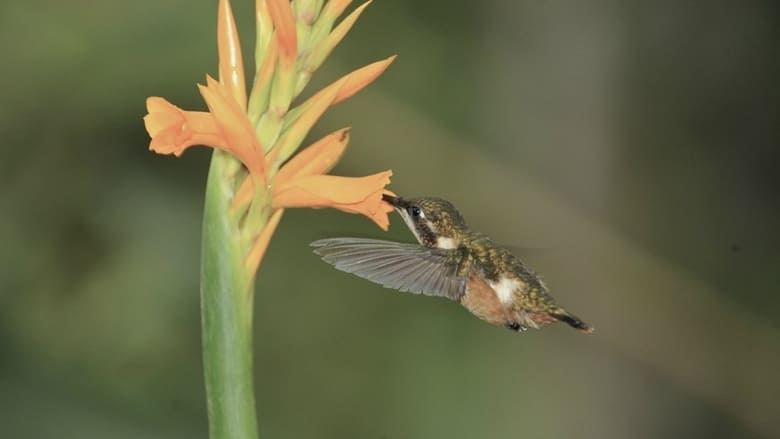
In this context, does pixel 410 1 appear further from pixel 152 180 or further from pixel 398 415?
pixel 398 415

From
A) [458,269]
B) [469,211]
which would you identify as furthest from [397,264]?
[469,211]

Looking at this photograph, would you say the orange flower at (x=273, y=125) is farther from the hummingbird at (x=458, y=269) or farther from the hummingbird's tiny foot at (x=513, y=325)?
the hummingbird's tiny foot at (x=513, y=325)

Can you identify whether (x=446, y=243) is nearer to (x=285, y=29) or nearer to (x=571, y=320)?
(x=571, y=320)

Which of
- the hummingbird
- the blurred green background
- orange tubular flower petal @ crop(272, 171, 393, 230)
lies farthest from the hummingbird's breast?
the blurred green background

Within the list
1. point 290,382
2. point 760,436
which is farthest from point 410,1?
point 760,436

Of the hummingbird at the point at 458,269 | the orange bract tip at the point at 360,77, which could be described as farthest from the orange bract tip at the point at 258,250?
the hummingbird at the point at 458,269

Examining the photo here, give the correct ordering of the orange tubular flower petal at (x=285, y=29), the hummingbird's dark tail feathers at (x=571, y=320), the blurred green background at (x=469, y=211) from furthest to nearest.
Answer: the blurred green background at (x=469, y=211), the hummingbird's dark tail feathers at (x=571, y=320), the orange tubular flower petal at (x=285, y=29)
